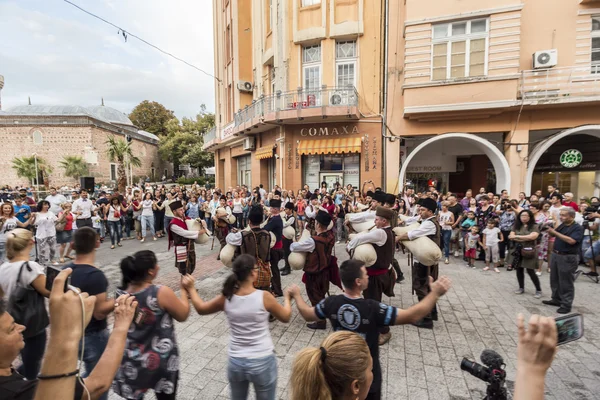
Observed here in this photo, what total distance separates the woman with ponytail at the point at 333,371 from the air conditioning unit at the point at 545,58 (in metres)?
15.1

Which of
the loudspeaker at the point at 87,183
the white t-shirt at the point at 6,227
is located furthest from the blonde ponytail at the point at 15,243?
the loudspeaker at the point at 87,183

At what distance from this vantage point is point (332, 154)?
52.4 feet

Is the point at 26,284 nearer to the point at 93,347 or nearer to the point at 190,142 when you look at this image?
the point at 93,347

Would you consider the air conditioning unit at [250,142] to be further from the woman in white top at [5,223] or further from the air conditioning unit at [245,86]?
the woman in white top at [5,223]

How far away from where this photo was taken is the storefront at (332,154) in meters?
14.9

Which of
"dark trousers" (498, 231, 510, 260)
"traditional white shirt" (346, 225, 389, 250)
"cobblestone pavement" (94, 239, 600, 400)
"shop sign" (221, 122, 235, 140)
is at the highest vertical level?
"shop sign" (221, 122, 235, 140)

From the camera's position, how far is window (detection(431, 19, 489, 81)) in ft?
41.7

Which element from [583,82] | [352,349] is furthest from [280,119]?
[352,349]

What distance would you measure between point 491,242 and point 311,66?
467 inches

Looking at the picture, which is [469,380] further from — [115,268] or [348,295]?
[115,268]

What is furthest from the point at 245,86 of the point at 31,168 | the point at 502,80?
the point at 31,168

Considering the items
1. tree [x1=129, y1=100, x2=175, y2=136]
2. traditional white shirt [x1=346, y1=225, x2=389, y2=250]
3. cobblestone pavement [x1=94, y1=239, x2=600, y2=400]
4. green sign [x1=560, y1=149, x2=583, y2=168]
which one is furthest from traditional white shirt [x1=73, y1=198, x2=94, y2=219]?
tree [x1=129, y1=100, x2=175, y2=136]

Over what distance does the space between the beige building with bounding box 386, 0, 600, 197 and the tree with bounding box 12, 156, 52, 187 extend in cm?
3356

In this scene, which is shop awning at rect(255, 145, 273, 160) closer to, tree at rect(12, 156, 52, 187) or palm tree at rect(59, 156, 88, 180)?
palm tree at rect(59, 156, 88, 180)
